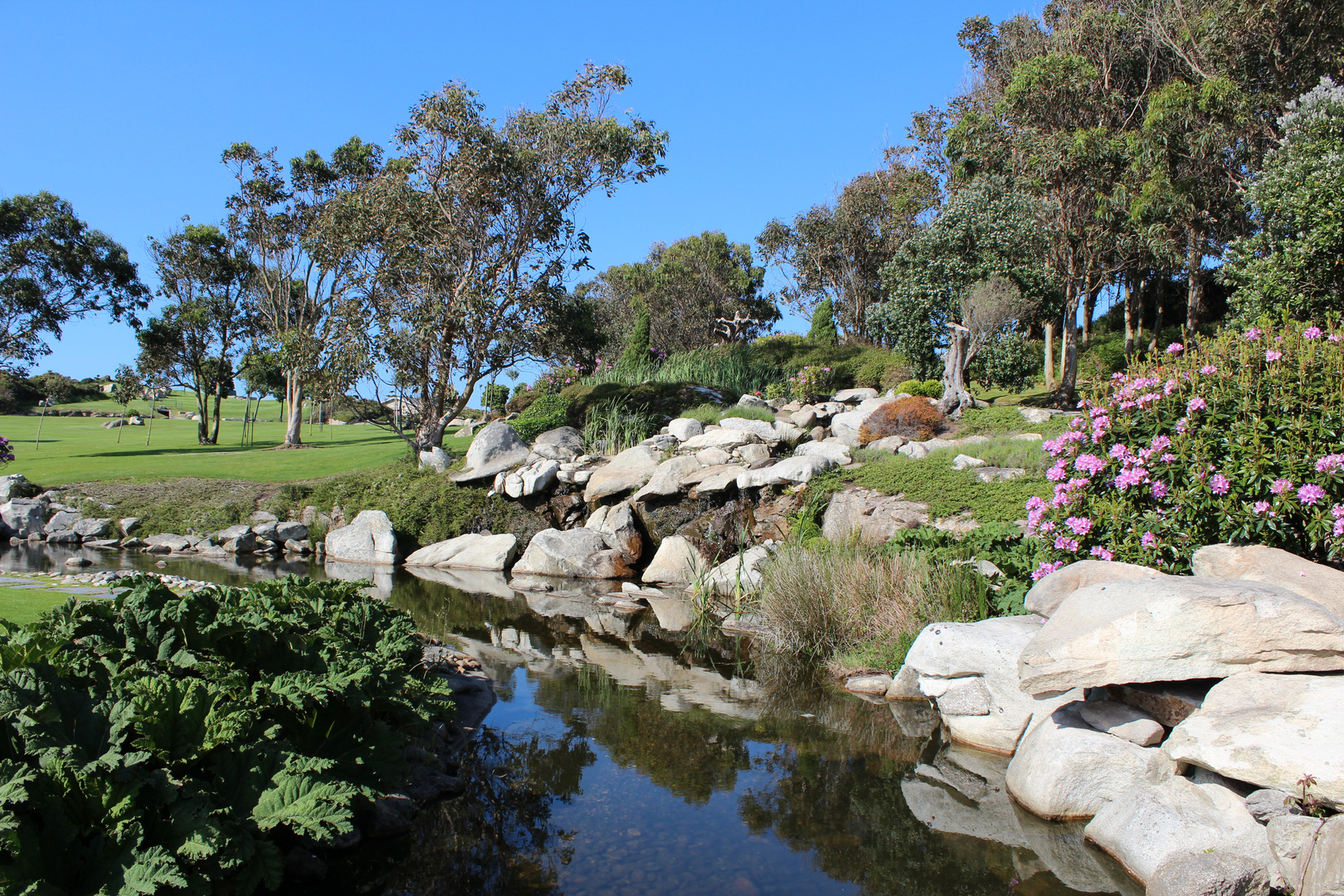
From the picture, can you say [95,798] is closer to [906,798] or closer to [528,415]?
[906,798]

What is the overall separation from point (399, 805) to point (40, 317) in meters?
31.8

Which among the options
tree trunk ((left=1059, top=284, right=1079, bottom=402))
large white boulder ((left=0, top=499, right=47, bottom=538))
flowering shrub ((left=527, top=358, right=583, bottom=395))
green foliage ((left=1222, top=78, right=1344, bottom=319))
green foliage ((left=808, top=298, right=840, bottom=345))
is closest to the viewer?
green foliage ((left=1222, top=78, right=1344, bottom=319))

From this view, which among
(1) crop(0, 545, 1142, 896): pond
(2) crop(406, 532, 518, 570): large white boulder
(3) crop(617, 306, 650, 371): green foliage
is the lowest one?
(1) crop(0, 545, 1142, 896): pond

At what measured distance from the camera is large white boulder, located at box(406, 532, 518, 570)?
13.6 meters

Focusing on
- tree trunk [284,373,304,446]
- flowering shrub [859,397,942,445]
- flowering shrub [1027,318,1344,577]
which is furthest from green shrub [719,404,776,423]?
tree trunk [284,373,304,446]

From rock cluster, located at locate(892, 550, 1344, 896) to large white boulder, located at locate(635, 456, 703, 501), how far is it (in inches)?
318

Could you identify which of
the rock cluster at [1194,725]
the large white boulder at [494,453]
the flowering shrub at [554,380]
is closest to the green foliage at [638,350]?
the flowering shrub at [554,380]

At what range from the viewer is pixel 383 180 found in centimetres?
1761

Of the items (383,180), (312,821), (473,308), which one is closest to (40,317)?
(383,180)

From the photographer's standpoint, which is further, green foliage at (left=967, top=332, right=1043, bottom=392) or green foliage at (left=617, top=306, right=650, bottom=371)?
green foliage at (left=617, top=306, right=650, bottom=371)

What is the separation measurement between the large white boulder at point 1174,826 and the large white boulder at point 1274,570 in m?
1.44

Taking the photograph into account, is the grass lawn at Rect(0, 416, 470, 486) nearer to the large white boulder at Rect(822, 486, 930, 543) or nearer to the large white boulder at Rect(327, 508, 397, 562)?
the large white boulder at Rect(327, 508, 397, 562)

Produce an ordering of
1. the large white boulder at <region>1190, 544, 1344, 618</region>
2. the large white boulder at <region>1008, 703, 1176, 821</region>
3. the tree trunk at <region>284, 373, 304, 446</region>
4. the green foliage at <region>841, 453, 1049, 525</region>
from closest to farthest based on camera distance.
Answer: the large white boulder at <region>1008, 703, 1176, 821</region>, the large white boulder at <region>1190, 544, 1344, 618</region>, the green foliage at <region>841, 453, 1049, 525</region>, the tree trunk at <region>284, 373, 304, 446</region>

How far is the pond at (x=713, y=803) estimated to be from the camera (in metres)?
3.76
